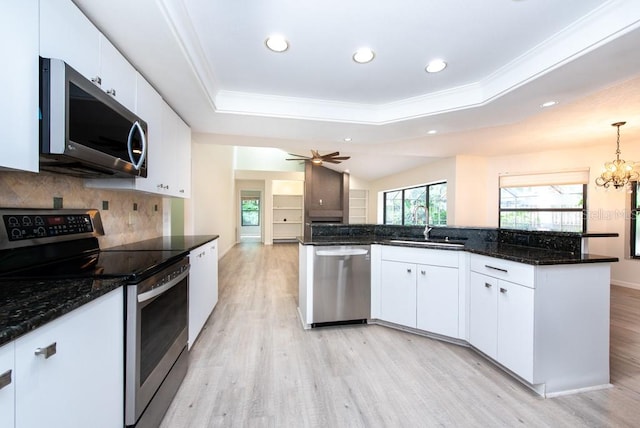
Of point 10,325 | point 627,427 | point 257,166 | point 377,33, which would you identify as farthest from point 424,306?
point 257,166

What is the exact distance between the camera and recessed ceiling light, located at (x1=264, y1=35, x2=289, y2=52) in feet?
5.60

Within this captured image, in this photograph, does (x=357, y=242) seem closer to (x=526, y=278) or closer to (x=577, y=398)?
(x=526, y=278)

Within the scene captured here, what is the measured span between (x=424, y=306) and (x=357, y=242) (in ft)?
2.95

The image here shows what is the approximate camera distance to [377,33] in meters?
1.65

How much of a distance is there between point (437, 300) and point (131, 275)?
2424 millimetres

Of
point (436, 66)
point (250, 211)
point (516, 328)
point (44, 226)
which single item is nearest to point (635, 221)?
point (516, 328)

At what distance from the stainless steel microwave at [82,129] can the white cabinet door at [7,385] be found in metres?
0.75

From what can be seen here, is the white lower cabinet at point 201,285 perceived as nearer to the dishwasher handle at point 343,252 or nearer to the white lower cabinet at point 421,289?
the dishwasher handle at point 343,252

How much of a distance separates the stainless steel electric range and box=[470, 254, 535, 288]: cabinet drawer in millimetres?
2317

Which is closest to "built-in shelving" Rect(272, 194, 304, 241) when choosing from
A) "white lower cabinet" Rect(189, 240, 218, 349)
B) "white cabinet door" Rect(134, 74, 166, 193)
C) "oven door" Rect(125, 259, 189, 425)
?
"white lower cabinet" Rect(189, 240, 218, 349)

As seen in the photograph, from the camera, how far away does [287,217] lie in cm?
1004

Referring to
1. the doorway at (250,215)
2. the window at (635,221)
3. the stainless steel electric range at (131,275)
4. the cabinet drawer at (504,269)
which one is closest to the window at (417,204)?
the cabinet drawer at (504,269)

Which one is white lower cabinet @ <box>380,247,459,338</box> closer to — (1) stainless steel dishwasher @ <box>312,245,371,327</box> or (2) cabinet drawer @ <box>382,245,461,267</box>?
(2) cabinet drawer @ <box>382,245,461,267</box>

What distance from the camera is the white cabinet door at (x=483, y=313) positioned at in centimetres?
201
